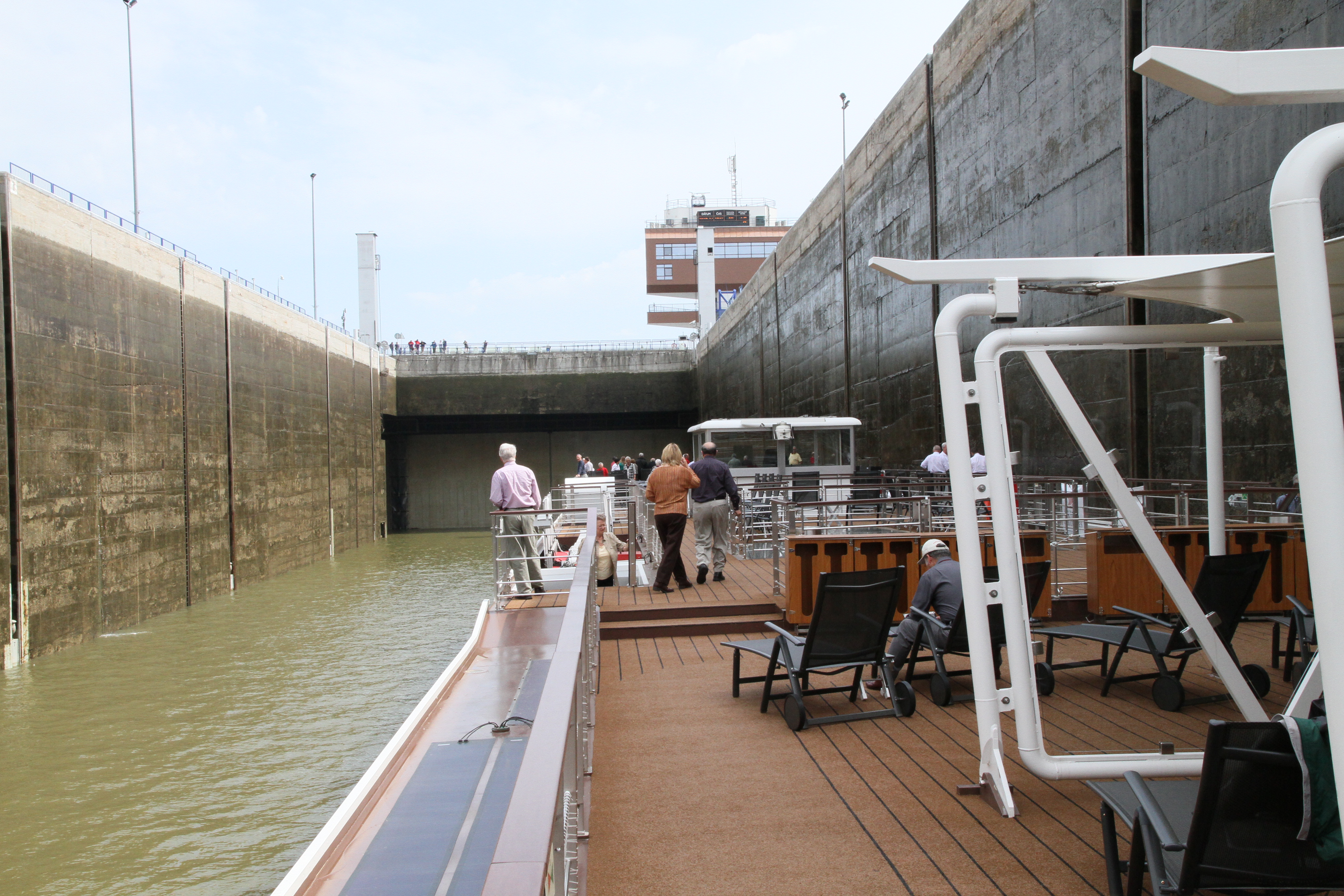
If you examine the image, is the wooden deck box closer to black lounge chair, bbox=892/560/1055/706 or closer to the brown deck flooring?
the brown deck flooring

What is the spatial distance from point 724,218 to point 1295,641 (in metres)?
76.1

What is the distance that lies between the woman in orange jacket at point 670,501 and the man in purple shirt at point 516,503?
1.10 m

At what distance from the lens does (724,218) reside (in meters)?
79.7

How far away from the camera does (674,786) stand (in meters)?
4.37

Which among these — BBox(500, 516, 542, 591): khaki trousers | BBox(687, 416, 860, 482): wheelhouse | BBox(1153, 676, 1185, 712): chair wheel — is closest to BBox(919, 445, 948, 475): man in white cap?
BBox(687, 416, 860, 482): wheelhouse

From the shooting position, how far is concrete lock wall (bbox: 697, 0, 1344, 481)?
955 cm

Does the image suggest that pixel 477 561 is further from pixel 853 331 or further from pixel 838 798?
pixel 838 798

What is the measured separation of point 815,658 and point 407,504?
3822 centimetres

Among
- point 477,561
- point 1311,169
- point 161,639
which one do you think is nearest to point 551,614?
point 1311,169

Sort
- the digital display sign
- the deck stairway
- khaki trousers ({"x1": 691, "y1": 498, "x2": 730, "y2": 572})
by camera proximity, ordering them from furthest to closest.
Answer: the digital display sign, khaki trousers ({"x1": 691, "y1": 498, "x2": 730, "y2": 572}), the deck stairway

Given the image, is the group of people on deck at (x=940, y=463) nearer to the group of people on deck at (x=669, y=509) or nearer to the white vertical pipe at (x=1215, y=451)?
the group of people on deck at (x=669, y=509)

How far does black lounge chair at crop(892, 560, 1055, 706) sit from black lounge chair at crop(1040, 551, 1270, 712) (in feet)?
0.72

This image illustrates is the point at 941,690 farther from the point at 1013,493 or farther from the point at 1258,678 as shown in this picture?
the point at 1013,493

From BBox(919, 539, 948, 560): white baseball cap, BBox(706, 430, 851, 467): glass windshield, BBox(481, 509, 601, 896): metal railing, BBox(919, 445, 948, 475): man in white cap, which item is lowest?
BBox(481, 509, 601, 896): metal railing
